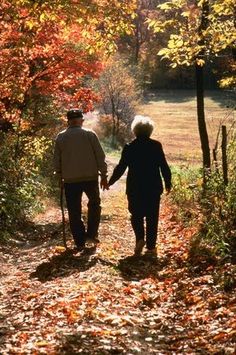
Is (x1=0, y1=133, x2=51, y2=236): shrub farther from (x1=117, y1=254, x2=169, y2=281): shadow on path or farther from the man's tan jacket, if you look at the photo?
(x1=117, y1=254, x2=169, y2=281): shadow on path

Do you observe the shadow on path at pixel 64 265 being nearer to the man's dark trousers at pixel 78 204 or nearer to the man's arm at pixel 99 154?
the man's dark trousers at pixel 78 204

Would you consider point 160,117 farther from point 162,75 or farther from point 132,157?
point 132,157

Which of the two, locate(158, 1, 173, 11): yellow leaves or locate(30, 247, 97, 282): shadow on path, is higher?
locate(158, 1, 173, 11): yellow leaves

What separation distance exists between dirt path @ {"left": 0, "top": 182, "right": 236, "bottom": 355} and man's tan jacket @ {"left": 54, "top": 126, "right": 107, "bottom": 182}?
48.7 inches

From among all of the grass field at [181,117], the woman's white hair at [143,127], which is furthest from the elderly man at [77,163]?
the grass field at [181,117]

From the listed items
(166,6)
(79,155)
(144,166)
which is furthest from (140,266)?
(166,6)

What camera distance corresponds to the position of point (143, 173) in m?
8.23

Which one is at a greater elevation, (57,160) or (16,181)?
(57,160)

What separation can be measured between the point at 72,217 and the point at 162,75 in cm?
6465

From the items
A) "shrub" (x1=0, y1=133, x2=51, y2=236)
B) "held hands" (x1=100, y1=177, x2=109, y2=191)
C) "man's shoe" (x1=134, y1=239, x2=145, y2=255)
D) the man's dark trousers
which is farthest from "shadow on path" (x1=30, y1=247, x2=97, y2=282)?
"shrub" (x1=0, y1=133, x2=51, y2=236)

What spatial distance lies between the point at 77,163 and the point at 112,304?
9.84 ft

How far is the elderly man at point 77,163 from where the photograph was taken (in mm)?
8258

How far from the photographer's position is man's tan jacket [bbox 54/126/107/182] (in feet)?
27.1

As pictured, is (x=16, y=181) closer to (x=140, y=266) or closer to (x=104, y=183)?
(x=104, y=183)
